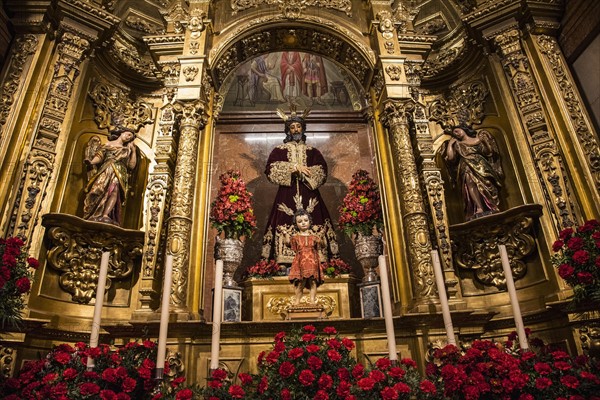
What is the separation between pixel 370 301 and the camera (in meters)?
6.21

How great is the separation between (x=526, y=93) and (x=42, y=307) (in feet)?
24.3

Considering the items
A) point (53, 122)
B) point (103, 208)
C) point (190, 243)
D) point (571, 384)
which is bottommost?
point (571, 384)

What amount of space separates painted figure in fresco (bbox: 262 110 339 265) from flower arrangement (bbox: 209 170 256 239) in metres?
0.63

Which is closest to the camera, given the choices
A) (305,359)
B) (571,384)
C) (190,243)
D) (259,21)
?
(571,384)

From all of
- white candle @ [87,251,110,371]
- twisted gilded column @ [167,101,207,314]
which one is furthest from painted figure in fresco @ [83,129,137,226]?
white candle @ [87,251,110,371]

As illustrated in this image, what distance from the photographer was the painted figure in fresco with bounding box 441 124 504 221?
21.9 feet

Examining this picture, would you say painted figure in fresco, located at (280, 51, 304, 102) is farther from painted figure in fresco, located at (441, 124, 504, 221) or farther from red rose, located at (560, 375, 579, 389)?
red rose, located at (560, 375, 579, 389)

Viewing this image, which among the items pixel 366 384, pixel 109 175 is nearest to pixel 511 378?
pixel 366 384

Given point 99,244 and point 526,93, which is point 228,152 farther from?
point 526,93

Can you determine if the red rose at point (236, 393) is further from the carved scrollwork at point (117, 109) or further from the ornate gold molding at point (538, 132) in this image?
the carved scrollwork at point (117, 109)

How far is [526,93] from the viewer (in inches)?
268

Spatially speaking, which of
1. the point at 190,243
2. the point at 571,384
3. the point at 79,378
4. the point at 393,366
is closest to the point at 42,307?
the point at 190,243

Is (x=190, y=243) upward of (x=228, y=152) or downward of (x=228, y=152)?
downward

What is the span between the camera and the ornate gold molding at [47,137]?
5.58 m
